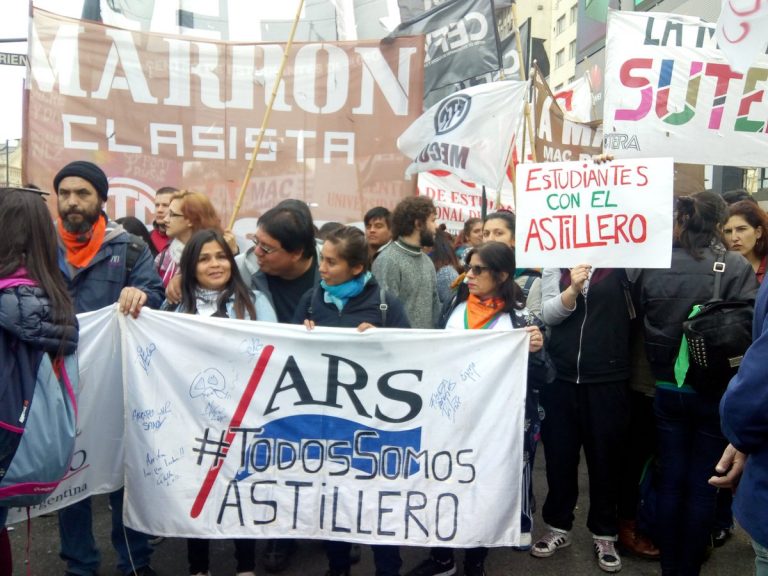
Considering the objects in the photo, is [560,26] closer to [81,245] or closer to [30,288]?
[81,245]

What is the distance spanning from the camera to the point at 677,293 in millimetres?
3223

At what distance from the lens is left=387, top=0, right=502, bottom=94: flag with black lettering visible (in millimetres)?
5496

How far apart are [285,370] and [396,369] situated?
0.51m

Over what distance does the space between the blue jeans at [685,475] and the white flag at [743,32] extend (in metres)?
1.89

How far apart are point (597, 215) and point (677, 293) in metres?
0.54

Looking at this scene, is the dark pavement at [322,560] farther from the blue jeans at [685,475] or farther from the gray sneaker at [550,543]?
the blue jeans at [685,475]

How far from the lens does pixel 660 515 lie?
3223 millimetres

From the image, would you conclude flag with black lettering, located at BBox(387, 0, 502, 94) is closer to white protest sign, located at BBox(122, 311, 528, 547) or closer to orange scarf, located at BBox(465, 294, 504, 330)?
orange scarf, located at BBox(465, 294, 504, 330)

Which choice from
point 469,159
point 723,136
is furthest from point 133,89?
point 723,136

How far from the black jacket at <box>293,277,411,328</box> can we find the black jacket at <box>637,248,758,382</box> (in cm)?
122

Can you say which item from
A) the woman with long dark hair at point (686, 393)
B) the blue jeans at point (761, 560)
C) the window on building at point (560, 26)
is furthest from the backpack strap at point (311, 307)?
the window on building at point (560, 26)

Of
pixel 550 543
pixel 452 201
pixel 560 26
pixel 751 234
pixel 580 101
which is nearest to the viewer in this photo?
pixel 550 543

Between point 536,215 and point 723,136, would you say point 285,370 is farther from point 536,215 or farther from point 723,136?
point 723,136
